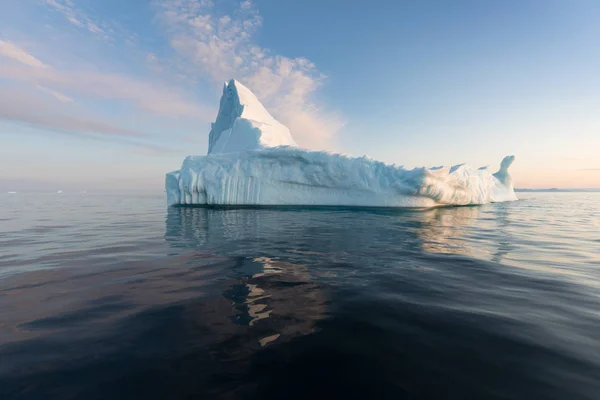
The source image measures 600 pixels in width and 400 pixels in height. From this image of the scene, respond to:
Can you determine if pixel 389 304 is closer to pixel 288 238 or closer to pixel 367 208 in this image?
pixel 288 238

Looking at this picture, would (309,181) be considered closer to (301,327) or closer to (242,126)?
(242,126)

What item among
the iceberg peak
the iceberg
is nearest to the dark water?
the iceberg

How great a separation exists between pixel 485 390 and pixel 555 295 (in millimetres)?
2824

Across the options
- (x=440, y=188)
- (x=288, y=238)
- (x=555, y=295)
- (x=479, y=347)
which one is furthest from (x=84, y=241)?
(x=440, y=188)

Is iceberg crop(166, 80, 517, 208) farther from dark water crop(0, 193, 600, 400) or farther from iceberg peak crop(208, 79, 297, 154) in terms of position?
dark water crop(0, 193, 600, 400)

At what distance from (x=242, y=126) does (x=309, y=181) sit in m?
11.7

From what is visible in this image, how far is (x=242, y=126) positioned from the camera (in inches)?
1089

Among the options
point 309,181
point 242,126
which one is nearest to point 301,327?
point 309,181

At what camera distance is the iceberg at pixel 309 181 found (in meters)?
19.5

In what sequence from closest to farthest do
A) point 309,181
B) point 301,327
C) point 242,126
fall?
point 301,327 → point 309,181 → point 242,126

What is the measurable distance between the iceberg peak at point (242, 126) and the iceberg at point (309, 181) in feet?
3.59

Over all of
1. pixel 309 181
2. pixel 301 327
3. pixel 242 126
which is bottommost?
pixel 301 327

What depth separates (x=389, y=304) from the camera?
342 cm

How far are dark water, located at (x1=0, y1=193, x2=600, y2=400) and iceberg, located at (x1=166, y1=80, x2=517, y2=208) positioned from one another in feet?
45.9
